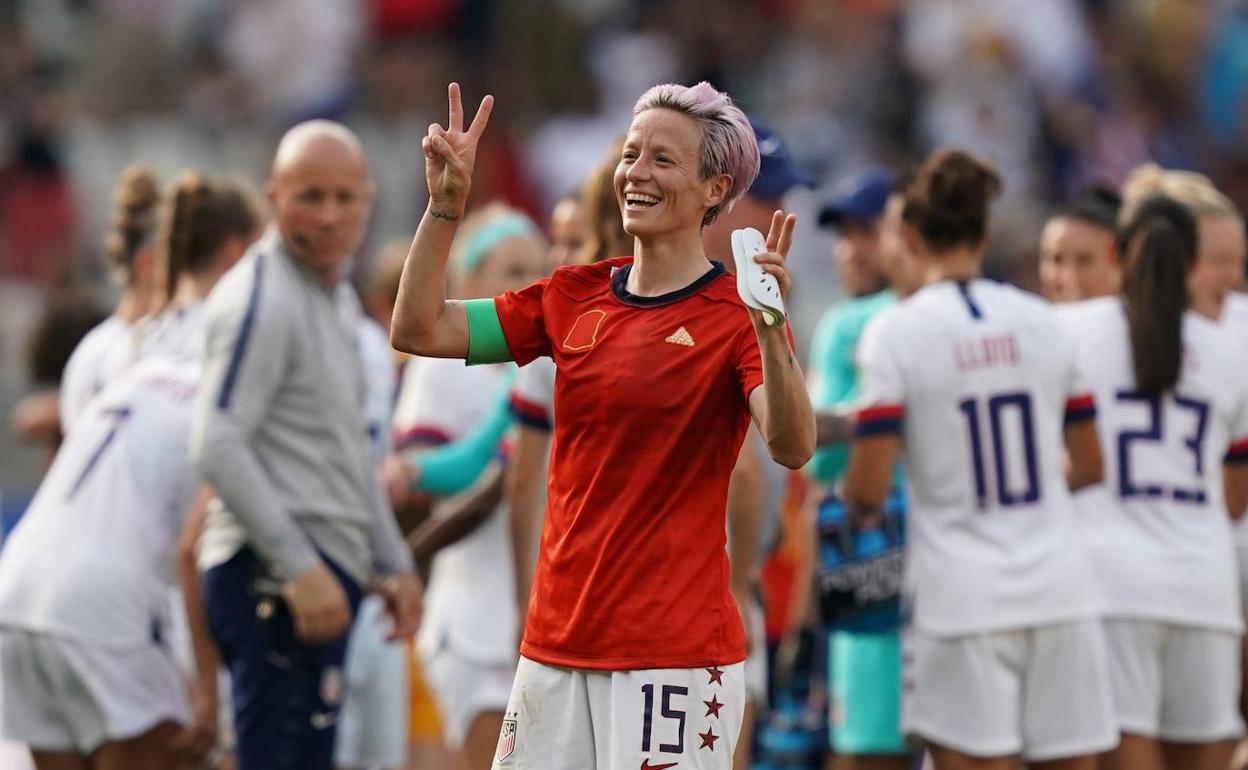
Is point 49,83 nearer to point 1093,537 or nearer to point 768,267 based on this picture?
point 1093,537

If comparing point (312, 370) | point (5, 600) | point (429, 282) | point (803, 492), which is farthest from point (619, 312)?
point (803, 492)

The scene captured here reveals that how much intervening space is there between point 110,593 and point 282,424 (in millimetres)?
839

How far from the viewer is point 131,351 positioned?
698cm

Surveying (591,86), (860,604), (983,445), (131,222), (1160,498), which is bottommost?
(860,604)

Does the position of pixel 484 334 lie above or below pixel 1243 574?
above

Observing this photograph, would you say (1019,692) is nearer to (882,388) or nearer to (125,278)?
(882,388)

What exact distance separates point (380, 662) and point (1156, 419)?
9.87ft

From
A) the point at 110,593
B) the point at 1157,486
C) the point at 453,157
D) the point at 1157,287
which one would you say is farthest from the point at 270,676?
the point at 1157,287

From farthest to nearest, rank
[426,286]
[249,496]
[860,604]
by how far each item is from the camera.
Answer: [860,604], [249,496], [426,286]

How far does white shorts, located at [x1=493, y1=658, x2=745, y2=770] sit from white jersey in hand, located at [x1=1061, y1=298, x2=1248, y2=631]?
2.90m

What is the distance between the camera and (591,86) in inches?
664

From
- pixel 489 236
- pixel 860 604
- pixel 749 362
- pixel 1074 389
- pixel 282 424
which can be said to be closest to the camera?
pixel 749 362

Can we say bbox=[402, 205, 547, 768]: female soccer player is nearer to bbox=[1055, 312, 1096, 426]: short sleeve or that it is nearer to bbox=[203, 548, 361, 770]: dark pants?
bbox=[203, 548, 361, 770]: dark pants

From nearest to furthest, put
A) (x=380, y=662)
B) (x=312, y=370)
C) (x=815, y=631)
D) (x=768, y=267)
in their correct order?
(x=768, y=267), (x=312, y=370), (x=380, y=662), (x=815, y=631)
